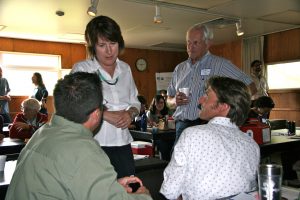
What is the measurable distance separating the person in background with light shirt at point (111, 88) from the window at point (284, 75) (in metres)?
6.52

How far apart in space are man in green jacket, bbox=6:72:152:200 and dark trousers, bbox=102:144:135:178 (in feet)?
2.13

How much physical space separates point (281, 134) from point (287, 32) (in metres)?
4.59

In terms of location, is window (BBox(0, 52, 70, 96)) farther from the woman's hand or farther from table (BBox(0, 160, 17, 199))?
the woman's hand

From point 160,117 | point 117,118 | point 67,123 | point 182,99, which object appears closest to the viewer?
point 67,123

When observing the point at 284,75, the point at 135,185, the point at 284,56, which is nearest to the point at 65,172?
the point at 135,185

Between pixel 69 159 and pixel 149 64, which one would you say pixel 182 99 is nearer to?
pixel 69 159

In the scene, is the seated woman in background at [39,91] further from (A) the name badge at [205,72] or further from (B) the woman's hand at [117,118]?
(B) the woman's hand at [117,118]

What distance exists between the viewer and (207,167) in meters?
1.44

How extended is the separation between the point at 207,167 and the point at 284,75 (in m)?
6.97

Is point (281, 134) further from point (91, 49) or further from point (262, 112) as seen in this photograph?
point (91, 49)

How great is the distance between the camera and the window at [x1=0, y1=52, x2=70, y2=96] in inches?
326

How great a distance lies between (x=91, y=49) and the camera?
181 centimetres

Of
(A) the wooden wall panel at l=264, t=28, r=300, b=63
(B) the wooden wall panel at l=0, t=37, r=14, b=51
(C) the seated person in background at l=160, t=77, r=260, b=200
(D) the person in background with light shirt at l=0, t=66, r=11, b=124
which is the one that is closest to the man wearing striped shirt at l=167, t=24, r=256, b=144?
(C) the seated person in background at l=160, t=77, r=260, b=200

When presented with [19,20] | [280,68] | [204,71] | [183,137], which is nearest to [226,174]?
[183,137]
